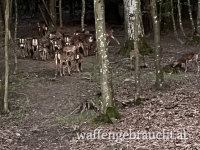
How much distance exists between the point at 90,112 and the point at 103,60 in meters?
1.84

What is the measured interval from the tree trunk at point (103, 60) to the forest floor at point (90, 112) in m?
0.42

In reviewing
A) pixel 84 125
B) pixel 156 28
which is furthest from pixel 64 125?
pixel 156 28

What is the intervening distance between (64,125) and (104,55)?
Result: 1917 millimetres

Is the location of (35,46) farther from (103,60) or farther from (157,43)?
(103,60)

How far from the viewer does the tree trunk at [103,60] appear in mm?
7852

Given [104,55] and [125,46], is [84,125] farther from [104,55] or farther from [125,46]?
[125,46]

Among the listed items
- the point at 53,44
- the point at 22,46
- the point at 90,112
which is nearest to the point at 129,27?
the point at 53,44

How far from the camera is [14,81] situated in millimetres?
12648

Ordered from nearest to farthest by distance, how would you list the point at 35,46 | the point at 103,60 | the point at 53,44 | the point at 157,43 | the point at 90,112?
the point at 103,60, the point at 90,112, the point at 157,43, the point at 53,44, the point at 35,46

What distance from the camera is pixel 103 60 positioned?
7980 mm

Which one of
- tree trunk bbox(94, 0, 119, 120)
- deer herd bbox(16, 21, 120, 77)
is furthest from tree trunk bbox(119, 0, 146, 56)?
tree trunk bbox(94, 0, 119, 120)

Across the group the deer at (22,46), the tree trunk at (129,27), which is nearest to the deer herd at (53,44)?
the deer at (22,46)

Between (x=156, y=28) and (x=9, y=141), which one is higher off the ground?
(x=156, y=28)

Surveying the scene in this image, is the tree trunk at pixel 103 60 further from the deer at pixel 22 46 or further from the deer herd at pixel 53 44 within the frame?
the deer at pixel 22 46
